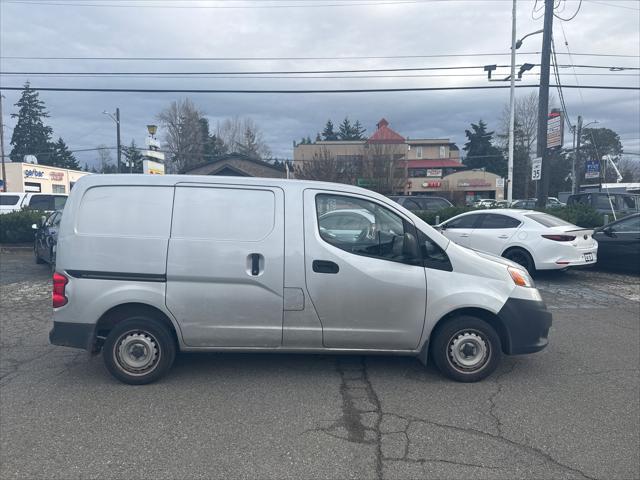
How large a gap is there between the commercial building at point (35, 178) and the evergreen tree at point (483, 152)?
51181mm

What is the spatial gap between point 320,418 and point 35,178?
54.2 meters

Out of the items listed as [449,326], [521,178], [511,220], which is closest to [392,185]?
[511,220]

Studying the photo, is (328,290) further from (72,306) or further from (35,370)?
(35,370)

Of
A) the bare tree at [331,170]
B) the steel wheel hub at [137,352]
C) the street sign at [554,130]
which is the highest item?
the bare tree at [331,170]

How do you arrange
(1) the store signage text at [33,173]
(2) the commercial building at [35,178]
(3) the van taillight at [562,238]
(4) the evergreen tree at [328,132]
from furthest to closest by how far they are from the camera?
1. (4) the evergreen tree at [328,132]
2. (1) the store signage text at [33,173]
3. (2) the commercial building at [35,178]
4. (3) the van taillight at [562,238]

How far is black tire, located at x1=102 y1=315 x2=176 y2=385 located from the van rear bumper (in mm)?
161

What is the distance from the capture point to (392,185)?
34312mm

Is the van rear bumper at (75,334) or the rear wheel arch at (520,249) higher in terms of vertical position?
the rear wheel arch at (520,249)

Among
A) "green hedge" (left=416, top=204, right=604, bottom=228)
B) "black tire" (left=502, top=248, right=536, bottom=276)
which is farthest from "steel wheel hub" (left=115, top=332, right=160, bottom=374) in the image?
"green hedge" (left=416, top=204, right=604, bottom=228)

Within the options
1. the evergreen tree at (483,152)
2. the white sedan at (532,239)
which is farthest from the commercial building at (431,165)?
the white sedan at (532,239)

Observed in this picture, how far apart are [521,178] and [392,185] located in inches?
1469

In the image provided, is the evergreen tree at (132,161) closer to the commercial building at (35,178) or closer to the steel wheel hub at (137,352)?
the commercial building at (35,178)

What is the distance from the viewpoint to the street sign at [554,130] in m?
14.6

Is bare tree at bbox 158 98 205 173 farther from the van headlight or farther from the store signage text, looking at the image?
the van headlight
